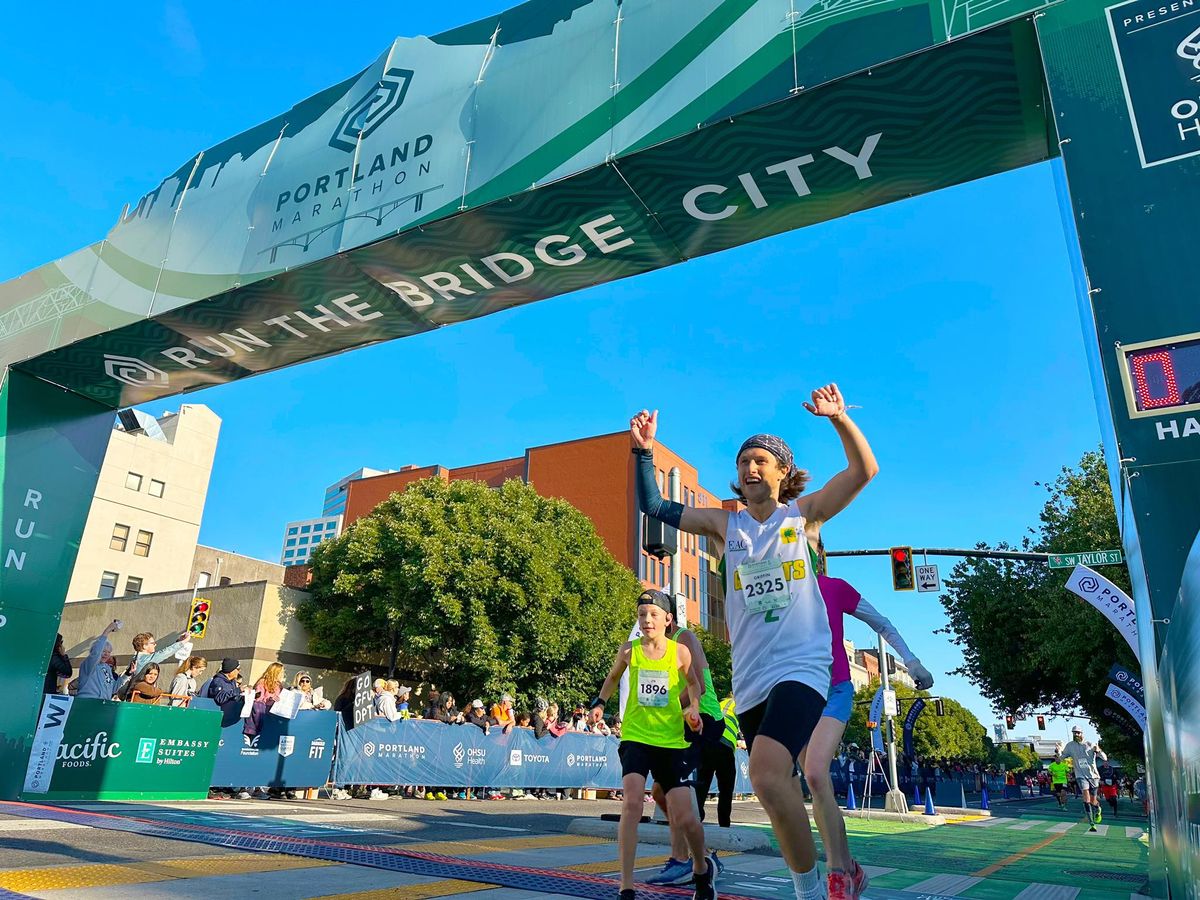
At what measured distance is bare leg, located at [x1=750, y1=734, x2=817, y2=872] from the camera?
3.15 m

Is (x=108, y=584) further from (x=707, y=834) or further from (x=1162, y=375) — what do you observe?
(x=1162, y=375)

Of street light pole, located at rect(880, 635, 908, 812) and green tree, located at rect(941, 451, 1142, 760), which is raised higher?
green tree, located at rect(941, 451, 1142, 760)

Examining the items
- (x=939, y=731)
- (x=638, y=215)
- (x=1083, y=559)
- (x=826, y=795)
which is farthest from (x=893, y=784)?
(x=939, y=731)

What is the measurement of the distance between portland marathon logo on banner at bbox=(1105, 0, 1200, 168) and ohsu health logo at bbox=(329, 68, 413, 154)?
21.2 ft

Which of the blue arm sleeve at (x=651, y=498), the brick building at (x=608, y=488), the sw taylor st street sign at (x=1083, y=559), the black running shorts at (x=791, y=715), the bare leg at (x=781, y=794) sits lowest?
the bare leg at (x=781, y=794)

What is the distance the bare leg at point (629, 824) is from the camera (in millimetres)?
4168

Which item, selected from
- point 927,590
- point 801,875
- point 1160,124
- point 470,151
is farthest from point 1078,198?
point 927,590

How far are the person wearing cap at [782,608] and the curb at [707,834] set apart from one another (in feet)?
13.3

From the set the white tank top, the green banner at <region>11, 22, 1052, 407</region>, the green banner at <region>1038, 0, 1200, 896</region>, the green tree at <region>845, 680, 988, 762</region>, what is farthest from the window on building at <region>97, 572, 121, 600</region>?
the green tree at <region>845, 680, 988, 762</region>

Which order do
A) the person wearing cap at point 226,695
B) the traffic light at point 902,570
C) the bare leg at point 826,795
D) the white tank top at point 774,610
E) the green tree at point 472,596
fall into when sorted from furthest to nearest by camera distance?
the green tree at point 472,596, the traffic light at point 902,570, the person wearing cap at point 226,695, the bare leg at point 826,795, the white tank top at point 774,610

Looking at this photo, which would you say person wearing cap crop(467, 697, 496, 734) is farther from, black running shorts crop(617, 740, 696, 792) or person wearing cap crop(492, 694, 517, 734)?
Result: black running shorts crop(617, 740, 696, 792)

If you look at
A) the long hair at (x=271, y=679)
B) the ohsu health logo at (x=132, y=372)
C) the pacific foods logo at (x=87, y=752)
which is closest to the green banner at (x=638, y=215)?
the ohsu health logo at (x=132, y=372)

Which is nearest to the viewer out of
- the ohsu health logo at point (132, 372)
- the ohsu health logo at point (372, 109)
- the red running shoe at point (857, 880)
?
the red running shoe at point (857, 880)

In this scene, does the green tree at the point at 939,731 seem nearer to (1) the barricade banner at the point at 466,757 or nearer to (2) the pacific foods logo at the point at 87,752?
(1) the barricade banner at the point at 466,757
